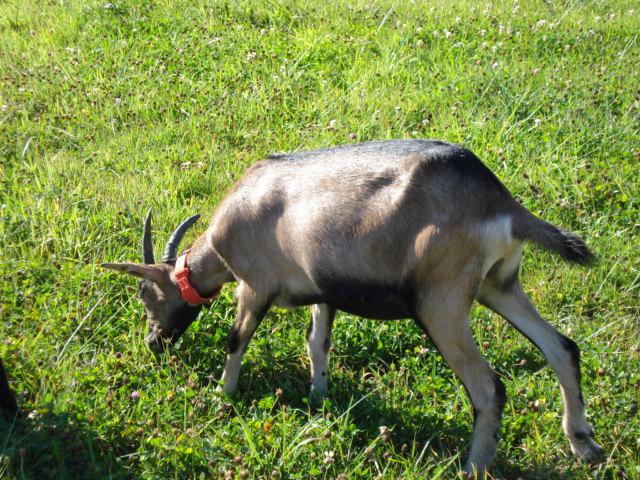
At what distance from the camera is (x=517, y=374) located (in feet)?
15.9

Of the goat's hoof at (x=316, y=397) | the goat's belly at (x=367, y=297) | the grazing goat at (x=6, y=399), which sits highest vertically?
the goat's belly at (x=367, y=297)

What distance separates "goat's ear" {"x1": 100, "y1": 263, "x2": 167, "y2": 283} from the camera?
4859 mm

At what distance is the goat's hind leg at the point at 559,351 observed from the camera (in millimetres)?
4230

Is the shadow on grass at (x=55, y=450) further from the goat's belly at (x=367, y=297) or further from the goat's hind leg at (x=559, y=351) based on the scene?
the goat's hind leg at (x=559, y=351)

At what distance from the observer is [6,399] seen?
4172mm

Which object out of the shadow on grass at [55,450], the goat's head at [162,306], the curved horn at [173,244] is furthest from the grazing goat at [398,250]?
the shadow on grass at [55,450]

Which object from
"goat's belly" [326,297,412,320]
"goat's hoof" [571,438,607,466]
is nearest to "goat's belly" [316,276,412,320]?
"goat's belly" [326,297,412,320]

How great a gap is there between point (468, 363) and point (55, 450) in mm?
2057

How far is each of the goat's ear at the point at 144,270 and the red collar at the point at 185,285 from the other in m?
0.09

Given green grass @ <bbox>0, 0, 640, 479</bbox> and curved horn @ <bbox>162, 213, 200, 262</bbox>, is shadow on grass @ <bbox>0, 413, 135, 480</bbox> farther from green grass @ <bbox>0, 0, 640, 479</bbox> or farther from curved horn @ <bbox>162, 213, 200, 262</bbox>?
curved horn @ <bbox>162, 213, 200, 262</bbox>

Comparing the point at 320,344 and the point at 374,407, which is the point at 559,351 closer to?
the point at 374,407

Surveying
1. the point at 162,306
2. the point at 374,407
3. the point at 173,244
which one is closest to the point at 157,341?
the point at 162,306

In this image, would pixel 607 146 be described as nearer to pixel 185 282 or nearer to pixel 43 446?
pixel 185 282

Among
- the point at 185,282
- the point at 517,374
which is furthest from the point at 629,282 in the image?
the point at 185,282
